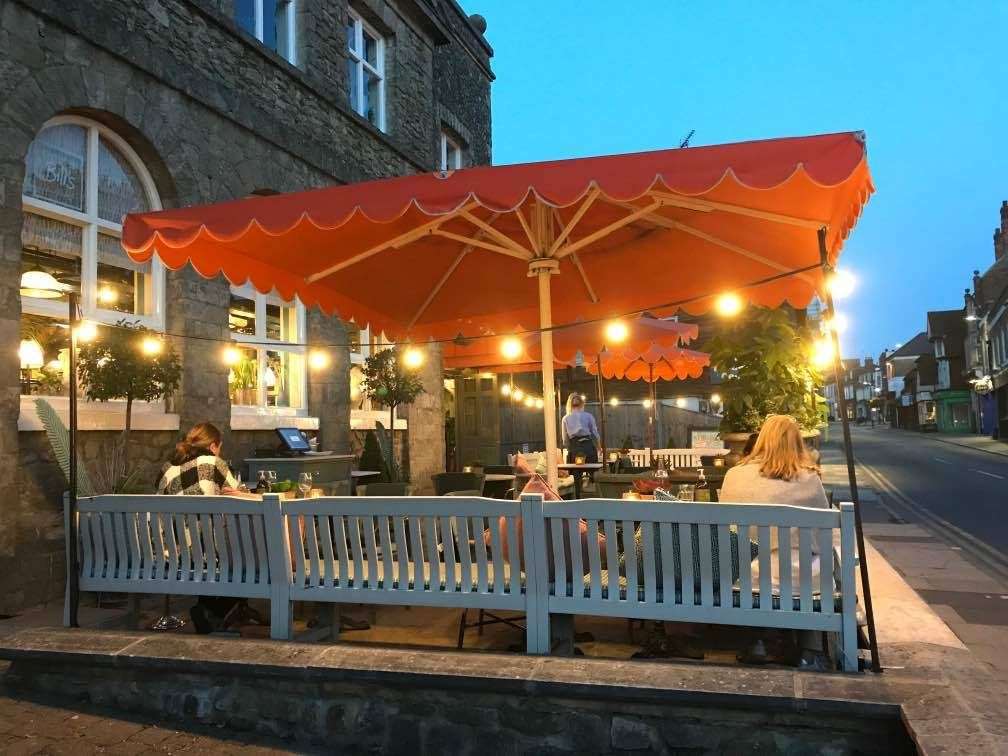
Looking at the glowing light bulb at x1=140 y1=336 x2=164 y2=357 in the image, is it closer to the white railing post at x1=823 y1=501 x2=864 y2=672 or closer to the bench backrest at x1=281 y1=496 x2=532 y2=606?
the bench backrest at x1=281 y1=496 x2=532 y2=606

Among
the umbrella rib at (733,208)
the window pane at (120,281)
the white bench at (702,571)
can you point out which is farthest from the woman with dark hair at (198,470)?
the umbrella rib at (733,208)

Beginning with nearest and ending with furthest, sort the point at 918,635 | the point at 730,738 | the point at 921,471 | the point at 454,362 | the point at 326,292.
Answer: the point at 730,738, the point at 918,635, the point at 326,292, the point at 454,362, the point at 921,471

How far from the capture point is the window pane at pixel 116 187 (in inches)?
283

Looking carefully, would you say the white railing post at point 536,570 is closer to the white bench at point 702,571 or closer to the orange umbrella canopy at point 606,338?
the white bench at point 702,571

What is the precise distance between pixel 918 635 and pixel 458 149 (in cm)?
1342

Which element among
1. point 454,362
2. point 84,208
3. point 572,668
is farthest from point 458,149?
point 572,668

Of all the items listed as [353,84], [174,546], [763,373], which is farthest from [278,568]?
[353,84]

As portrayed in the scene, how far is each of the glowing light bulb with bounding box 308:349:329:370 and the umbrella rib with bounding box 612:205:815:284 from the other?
5604 mm

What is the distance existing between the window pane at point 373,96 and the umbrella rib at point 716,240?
784cm

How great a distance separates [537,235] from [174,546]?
3073 mm

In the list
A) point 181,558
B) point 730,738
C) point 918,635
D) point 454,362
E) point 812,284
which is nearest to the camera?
point 730,738

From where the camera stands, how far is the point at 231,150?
334 inches

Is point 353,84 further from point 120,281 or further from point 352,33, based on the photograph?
point 120,281

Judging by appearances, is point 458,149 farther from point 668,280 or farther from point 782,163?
point 782,163
